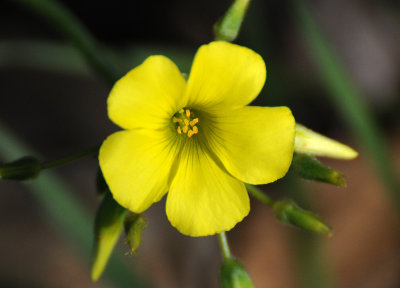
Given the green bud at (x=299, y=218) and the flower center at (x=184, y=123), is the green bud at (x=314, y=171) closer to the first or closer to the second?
the green bud at (x=299, y=218)

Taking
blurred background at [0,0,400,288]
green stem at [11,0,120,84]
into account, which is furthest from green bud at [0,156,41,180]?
blurred background at [0,0,400,288]

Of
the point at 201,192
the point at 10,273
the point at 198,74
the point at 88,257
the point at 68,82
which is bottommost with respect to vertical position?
the point at 10,273

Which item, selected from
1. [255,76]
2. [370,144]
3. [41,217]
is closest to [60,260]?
[41,217]

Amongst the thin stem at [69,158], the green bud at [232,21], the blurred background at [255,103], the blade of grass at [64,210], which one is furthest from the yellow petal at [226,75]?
the blurred background at [255,103]

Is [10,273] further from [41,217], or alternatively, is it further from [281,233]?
[281,233]

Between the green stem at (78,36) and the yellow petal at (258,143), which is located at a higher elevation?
the yellow petal at (258,143)

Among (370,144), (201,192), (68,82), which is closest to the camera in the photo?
(201,192)

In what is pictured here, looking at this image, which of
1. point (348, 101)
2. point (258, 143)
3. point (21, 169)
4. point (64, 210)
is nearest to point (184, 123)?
point (258, 143)
